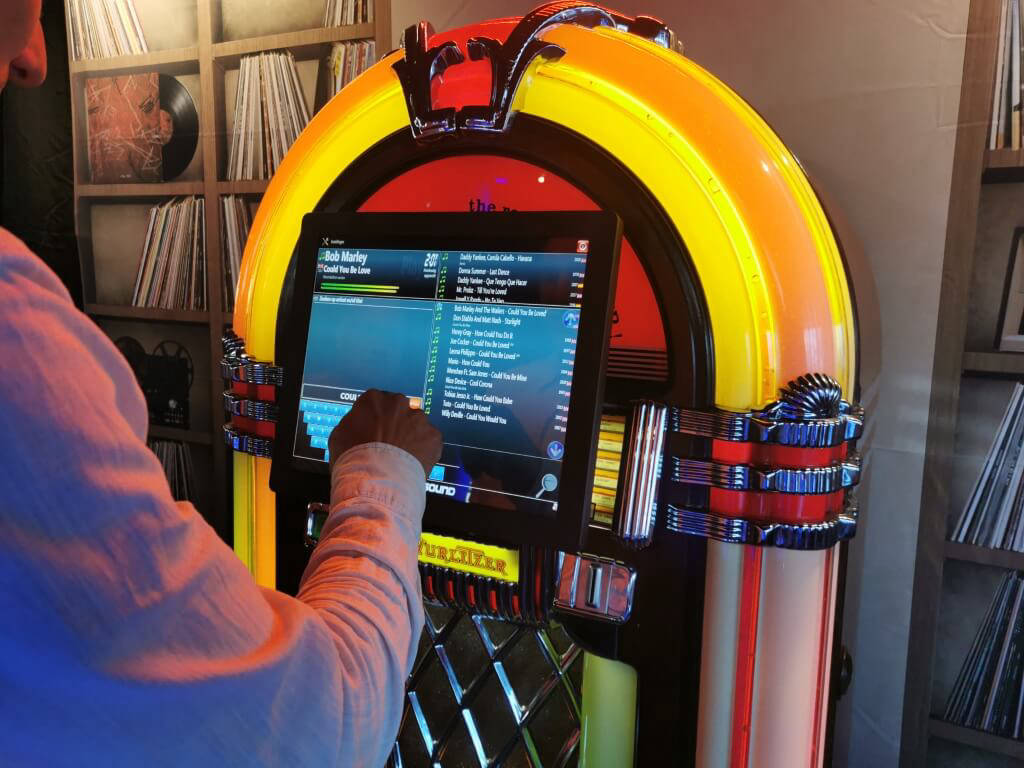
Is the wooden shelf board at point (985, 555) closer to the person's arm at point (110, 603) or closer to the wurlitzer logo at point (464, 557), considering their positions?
the wurlitzer logo at point (464, 557)

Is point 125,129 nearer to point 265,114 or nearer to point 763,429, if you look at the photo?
point 265,114

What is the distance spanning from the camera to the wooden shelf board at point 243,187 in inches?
77.4

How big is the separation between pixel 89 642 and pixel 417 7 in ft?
4.96

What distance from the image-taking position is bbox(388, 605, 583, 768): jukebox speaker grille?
0.99 meters

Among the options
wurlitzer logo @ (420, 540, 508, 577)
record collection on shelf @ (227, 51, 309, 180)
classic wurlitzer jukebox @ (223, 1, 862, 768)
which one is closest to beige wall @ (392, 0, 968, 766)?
classic wurlitzer jukebox @ (223, 1, 862, 768)

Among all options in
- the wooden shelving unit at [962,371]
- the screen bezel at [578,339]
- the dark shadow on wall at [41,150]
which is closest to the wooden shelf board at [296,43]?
the dark shadow on wall at [41,150]

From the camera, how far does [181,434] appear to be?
90.4 inches

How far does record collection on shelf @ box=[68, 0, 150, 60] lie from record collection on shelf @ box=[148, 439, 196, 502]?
1084 mm

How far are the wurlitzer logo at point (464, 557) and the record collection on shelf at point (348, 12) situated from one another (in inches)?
50.9

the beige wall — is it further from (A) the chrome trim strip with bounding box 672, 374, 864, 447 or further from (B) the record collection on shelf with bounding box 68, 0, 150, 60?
(B) the record collection on shelf with bounding box 68, 0, 150, 60

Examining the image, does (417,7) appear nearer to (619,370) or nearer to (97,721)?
(619,370)

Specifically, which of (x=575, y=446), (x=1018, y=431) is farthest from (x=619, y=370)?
(x=1018, y=431)

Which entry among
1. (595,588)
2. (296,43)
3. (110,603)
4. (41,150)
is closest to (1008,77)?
(595,588)

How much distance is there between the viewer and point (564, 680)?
98 cm
